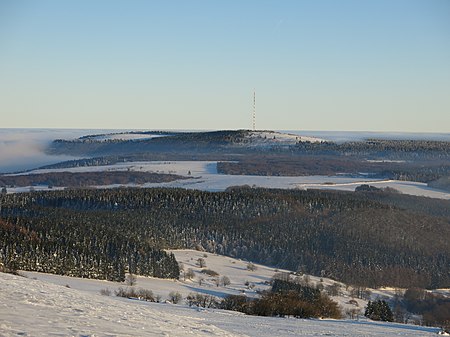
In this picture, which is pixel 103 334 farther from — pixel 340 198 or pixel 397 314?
pixel 340 198

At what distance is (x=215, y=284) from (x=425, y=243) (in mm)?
51238

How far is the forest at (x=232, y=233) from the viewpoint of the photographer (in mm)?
75344

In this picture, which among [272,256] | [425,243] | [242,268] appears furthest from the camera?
[425,243]

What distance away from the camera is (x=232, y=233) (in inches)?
Answer: 4545

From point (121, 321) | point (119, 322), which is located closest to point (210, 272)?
point (121, 321)

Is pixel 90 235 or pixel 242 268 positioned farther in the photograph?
pixel 242 268

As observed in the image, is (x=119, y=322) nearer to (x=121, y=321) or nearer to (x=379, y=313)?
(x=121, y=321)

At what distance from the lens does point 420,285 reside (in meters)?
97.1

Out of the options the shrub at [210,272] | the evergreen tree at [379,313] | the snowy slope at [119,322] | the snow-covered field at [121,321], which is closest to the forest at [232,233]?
the shrub at [210,272]

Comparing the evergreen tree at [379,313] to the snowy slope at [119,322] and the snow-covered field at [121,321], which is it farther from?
the snowy slope at [119,322]

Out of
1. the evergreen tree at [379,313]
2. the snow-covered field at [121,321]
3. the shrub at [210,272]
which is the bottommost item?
the shrub at [210,272]

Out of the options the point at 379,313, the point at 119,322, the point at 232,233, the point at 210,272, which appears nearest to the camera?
the point at 119,322

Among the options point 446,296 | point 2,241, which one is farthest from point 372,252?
point 2,241

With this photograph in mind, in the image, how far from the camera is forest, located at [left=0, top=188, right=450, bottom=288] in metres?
75.3
